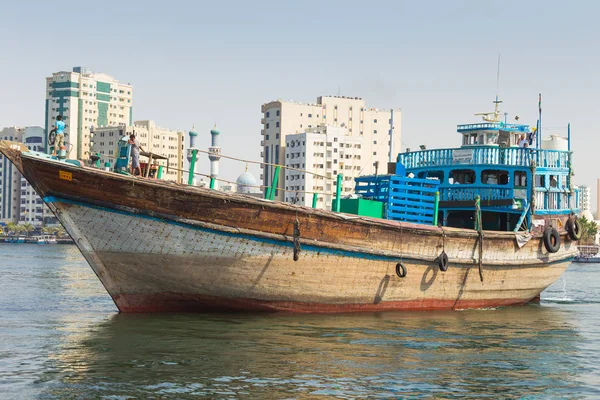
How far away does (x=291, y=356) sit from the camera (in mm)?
13406

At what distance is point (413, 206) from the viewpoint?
2095 cm

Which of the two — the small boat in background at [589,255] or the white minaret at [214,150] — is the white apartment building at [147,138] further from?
the small boat in background at [589,255]

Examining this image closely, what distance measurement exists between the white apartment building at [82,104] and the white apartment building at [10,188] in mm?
11866

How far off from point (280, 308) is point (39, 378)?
7.08 m

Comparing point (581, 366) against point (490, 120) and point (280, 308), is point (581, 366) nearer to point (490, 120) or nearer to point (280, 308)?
point (280, 308)

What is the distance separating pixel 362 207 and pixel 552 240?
6992 millimetres

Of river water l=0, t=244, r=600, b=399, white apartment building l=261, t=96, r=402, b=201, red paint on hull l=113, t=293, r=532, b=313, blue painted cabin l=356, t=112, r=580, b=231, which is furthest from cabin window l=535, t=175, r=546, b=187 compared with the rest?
white apartment building l=261, t=96, r=402, b=201

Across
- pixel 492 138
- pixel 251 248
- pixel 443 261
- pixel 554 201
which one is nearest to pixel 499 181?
pixel 554 201

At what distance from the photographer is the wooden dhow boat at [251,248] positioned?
16.3 m

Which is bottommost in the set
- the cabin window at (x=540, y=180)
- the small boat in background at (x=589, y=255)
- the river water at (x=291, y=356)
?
the small boat in background at (x=589, y=255)

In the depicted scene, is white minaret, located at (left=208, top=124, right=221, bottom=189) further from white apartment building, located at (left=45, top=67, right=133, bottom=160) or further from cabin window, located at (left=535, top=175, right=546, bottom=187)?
cabin window, located at (left=535, top=175, right=546, bottom=187)

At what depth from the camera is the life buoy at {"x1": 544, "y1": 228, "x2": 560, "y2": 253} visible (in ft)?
75.1

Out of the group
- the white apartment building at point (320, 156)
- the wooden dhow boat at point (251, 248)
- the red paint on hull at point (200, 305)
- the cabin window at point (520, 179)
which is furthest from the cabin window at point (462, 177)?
the white apartment building at point (320, 156)

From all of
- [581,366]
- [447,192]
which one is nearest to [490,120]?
[447,192]
